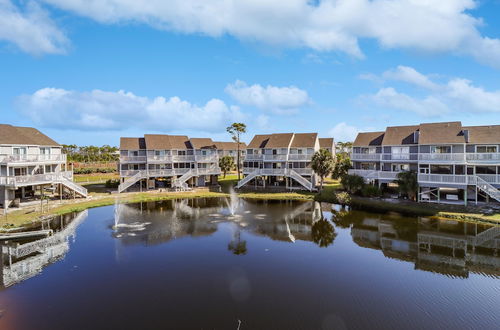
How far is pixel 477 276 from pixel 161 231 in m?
24.7

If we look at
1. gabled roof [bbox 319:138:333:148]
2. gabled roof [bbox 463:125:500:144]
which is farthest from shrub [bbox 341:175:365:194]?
gabled roof [bbox 319:138:333:148]

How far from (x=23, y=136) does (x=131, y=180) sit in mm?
15737

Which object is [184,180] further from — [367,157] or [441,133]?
[441,133]

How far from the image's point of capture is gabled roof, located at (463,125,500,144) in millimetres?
35094

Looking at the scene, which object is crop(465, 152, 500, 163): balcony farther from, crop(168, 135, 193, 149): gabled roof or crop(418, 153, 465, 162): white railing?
crop(168, 135, 193, 149): gabled roof

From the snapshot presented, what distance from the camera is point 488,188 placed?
33.4m

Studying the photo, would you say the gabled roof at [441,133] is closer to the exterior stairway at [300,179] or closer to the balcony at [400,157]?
the balcony at [400,157]

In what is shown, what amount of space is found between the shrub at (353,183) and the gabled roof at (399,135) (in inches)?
253

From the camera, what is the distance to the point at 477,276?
18.7 meters

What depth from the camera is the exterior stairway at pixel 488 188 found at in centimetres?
3262

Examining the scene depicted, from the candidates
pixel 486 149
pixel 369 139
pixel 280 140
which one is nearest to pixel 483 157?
pixel 486 149

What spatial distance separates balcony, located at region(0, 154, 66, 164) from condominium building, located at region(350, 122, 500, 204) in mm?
44799

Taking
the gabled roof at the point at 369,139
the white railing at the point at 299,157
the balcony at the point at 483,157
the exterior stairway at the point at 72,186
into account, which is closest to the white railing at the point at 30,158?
the exterior stairway at the point at 72,186

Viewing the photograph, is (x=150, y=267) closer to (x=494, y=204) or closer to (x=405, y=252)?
(x=405, y=252)
